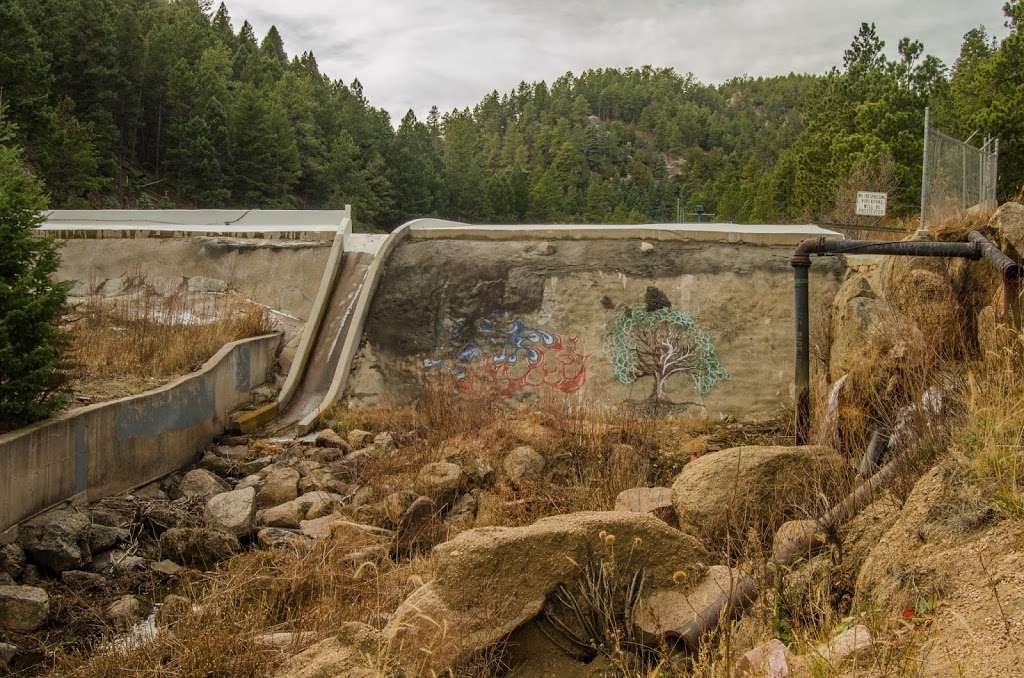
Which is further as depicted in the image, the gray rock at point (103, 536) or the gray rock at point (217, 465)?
the gray rock at point (217, 465)

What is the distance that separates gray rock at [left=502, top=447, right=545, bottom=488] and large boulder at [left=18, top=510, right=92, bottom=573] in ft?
13.8

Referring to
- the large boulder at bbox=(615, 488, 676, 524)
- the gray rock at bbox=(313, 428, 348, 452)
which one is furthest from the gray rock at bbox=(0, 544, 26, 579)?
the large boulder at bbox=(615, 488, 676, 524)

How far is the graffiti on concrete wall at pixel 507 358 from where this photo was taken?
544 inches

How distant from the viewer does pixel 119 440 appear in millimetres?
9773

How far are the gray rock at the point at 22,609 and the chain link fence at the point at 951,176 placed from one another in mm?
9994

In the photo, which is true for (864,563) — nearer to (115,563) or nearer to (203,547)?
(203,547)

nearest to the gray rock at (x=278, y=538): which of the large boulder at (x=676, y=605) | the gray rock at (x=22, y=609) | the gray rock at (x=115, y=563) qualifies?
the gray rock at (x=115, y=563)

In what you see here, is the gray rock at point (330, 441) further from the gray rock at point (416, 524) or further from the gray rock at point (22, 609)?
the gray rock at point (22, 609)

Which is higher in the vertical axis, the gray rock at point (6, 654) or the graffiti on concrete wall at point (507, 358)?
the graffiti on concrete wall at point (507, 358)

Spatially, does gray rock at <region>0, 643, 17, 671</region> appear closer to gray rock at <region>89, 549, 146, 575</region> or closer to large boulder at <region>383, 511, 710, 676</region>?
gray rock at <region>89, 549, 146, 575</region>

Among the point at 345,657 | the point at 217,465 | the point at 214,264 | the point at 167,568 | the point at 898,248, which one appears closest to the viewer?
the point at 345,657

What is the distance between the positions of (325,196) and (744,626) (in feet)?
205

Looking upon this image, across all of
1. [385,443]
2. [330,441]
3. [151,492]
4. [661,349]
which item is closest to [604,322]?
[661,349]

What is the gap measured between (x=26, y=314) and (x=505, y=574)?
6416mm
